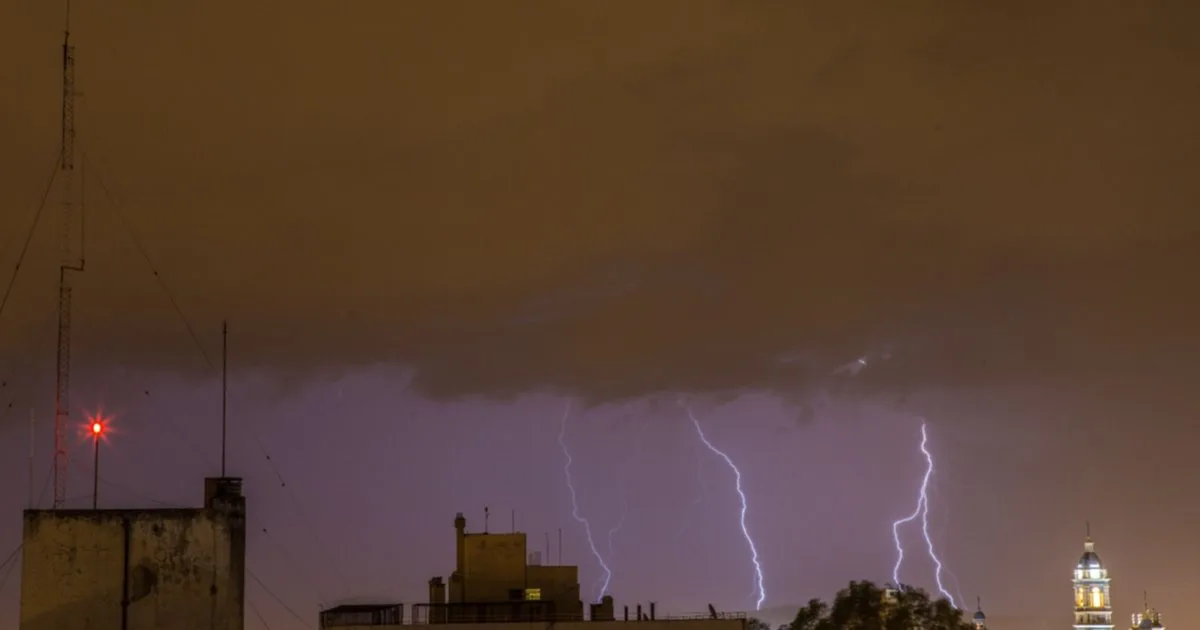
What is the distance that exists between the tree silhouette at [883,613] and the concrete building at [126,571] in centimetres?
3925

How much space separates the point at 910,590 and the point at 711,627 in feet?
71.1

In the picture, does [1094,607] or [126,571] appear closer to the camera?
[126,571]

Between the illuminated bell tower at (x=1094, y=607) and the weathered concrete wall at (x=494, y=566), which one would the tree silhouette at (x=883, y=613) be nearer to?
the weathered concrete wall at (x=494, y=566)

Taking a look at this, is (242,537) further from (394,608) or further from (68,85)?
(394,608)

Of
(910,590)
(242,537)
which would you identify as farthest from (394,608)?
(910,590)

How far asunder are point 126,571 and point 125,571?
2 cm

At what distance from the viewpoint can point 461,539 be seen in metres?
58.0

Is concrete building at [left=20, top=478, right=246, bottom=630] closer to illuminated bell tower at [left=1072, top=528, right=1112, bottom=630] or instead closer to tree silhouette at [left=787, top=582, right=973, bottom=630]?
tree silhouette at [left=787, top=582, right=973, bottom=630]

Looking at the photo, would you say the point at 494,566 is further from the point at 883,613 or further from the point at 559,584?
the point at 883,613

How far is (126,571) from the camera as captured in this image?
2931 cm

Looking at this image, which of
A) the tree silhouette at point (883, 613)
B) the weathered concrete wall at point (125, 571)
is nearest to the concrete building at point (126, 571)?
the weathered concrete wall at point (125, 571)

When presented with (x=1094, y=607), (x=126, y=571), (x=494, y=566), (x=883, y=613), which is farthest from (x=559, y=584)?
(x=1094, y=607)

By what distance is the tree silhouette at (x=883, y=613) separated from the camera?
63094mm

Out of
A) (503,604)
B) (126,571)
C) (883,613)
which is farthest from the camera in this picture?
(883,613)
